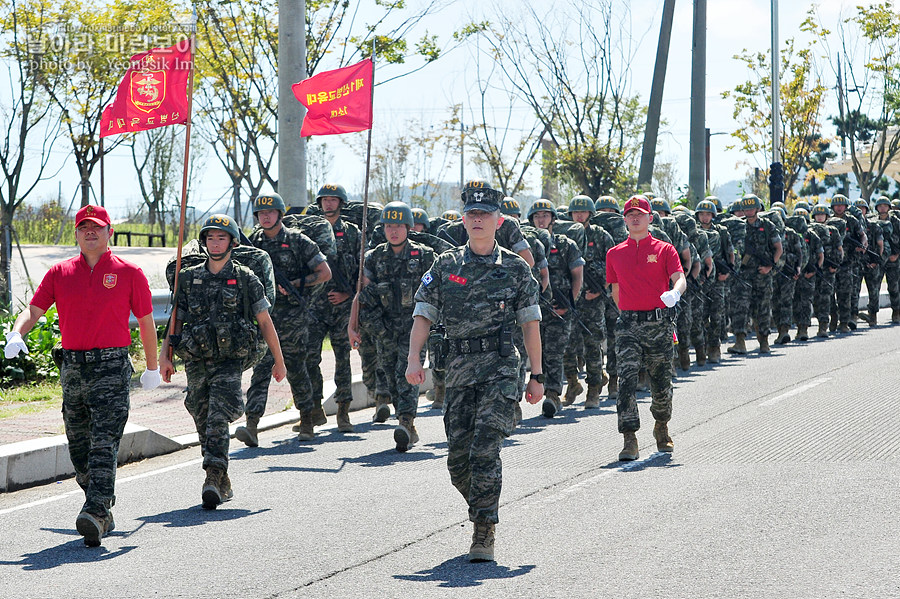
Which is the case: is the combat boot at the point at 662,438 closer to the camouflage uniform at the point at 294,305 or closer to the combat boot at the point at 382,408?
the combat boot at the point at 382,408

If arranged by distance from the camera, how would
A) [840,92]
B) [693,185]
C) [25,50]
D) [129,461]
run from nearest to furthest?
[129,461] < [25,50] < [693,185] < [840,92]

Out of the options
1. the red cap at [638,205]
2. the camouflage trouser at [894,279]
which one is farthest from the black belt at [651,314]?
the camouflage trouser at [894,279]

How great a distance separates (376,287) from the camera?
1052cm

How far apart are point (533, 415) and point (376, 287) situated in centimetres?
230

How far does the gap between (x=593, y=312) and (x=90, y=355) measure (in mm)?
6941

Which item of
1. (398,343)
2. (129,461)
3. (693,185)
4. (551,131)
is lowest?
(129,461)

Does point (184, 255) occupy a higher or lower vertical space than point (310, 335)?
higher

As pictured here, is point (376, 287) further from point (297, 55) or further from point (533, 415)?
point (297, 55)

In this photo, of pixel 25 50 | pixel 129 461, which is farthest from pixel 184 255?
pixel 25 50

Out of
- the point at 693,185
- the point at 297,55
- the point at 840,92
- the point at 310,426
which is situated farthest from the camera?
the point at 840,92

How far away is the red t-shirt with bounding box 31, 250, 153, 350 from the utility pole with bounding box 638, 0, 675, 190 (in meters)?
16.4

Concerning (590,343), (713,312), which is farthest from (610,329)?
(713,312)

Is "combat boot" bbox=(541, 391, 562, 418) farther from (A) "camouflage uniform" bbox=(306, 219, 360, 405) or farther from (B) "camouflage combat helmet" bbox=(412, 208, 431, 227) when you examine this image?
(B) "camouflage combat helmet" bbox=(412, 208, 431, 227)

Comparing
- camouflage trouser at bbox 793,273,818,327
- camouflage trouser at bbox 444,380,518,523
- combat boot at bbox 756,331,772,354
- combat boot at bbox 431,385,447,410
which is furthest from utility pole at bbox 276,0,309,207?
camouflage trouser at bbox 793,273,818,327
